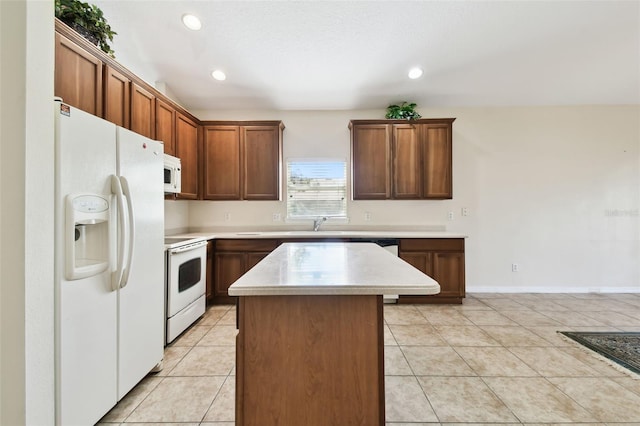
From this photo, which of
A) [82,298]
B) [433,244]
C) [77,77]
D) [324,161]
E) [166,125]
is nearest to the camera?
[82,298]

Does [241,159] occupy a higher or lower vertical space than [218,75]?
lower

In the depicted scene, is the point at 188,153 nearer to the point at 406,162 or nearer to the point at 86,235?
the point at 86,235

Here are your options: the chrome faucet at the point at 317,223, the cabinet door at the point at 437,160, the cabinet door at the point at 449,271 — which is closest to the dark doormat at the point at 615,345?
the cabinet door at the point at 449,271

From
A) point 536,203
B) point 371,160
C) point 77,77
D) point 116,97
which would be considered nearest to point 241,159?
point 116,97

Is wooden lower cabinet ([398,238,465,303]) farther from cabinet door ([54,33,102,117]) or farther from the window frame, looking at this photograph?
cabinet door ([54,33,102,117])

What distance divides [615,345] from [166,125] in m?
4.90

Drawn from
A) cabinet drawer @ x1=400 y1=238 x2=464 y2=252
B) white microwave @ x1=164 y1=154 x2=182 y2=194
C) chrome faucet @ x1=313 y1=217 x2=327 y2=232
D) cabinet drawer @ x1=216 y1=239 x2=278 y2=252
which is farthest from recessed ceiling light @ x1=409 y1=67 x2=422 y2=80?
white microwave @ x1=164 y1=154 x2=182 y2=194

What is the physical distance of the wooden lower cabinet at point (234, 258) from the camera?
133 inches

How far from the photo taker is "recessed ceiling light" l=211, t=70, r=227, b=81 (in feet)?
10.8

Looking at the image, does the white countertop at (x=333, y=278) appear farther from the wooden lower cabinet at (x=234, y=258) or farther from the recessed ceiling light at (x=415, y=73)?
Answer: the recessed ceiling light at (x=415, y=73)

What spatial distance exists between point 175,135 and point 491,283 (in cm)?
478

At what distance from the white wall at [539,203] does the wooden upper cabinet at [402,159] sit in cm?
38

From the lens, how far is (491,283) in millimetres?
3957

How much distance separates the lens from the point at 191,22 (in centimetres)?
264
